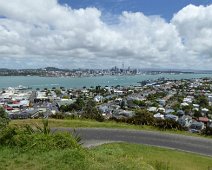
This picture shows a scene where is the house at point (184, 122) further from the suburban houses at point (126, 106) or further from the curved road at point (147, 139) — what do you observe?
the curved road at point (147, 139)

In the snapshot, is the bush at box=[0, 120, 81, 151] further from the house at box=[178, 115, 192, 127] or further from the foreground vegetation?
the house at box=[178, 115, 192, 127]

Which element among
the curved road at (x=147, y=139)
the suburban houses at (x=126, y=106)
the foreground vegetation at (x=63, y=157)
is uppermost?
the foreground vegetation at (x=63, y=157)

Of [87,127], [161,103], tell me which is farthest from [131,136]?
[161,103]

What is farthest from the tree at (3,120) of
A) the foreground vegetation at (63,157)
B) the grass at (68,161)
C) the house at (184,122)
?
the house at (184,122)

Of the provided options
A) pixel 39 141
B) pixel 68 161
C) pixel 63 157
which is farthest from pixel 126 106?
pixel 68 161

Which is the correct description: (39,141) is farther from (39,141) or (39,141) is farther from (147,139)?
(147,139)

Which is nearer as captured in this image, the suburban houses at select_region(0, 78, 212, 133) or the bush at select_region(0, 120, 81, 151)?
the bush at select_region(0, 120, 81, 151)

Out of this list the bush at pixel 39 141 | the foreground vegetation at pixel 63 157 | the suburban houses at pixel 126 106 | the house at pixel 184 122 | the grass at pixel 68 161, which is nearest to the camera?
the grass at pixel 68 161

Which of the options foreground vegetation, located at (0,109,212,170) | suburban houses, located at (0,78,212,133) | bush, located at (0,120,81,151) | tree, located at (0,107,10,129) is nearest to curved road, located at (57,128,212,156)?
foreground vegetation, located at (0,109,212,170)
